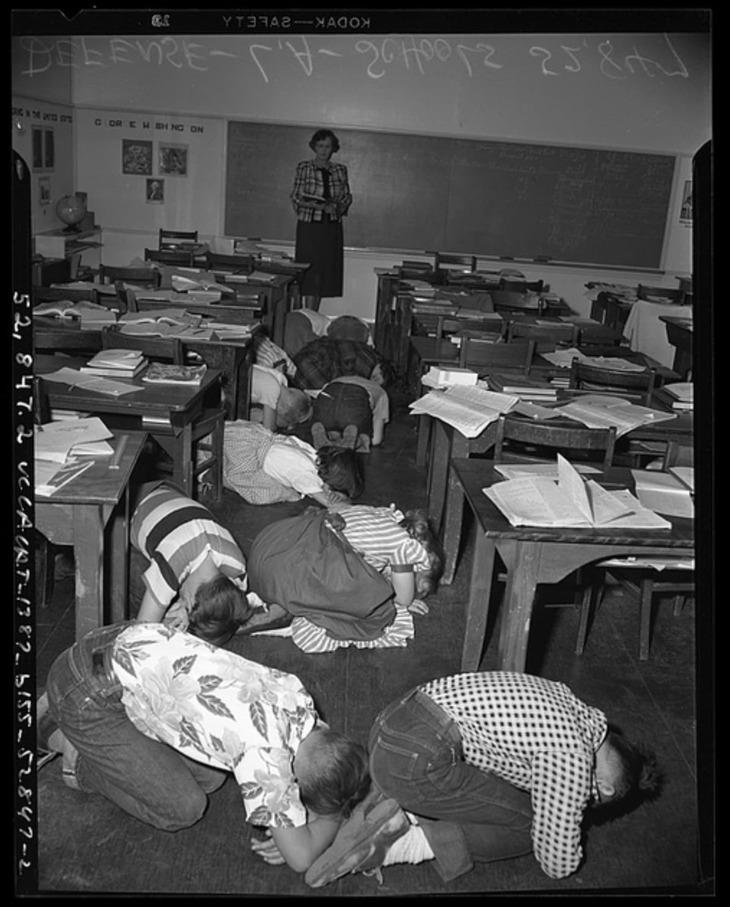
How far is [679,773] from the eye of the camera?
1.96 metres

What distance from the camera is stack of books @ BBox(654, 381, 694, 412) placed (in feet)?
9.95

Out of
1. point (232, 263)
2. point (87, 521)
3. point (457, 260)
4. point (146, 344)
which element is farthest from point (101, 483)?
point (457, 260)

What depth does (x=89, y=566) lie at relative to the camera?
1.92 meters

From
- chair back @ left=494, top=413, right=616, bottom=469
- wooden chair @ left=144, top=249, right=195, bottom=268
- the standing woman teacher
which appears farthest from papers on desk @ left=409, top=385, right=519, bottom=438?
wooden chair @ left=144, top=249, right=195, bottom=268

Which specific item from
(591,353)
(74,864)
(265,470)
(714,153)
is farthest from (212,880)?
(591,353)

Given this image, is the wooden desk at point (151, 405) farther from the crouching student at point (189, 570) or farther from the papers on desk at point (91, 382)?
the crouching student at point (189, 570)

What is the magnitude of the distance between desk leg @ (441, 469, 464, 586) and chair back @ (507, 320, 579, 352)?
1467mm

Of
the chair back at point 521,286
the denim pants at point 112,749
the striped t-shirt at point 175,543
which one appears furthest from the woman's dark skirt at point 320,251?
the denim pants at point 112,749

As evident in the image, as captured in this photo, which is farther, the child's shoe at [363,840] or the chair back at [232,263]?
the chair back at [232,263]

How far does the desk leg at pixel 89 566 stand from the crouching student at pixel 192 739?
0.47ft

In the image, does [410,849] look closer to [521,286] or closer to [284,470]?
[284,470]

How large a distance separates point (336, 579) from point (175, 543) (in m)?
0.43

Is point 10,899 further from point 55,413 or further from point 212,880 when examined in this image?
point 55,413

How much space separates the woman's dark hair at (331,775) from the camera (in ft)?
5.33
